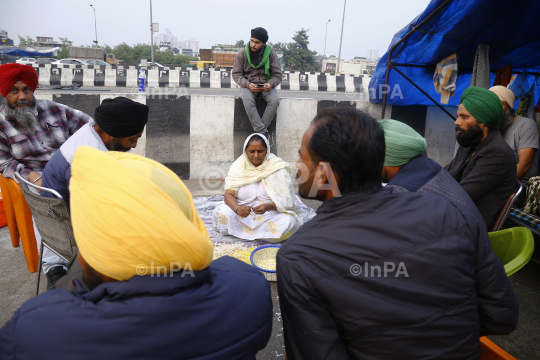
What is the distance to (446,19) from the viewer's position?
4.26 metres

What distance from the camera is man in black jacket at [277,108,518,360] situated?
1140mm

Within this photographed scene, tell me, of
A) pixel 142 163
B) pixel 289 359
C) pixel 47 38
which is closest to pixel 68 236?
pixel 142 163

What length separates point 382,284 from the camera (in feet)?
3.68

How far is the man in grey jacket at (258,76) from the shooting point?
5094 mm

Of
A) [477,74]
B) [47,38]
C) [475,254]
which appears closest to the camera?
[475,254]

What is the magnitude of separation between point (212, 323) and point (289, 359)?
17.6 inches

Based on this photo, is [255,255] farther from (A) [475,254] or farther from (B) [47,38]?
(B) [47,38]

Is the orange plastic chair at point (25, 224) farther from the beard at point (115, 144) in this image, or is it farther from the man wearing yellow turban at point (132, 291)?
the man wearing yellow turban at point (132, 291)

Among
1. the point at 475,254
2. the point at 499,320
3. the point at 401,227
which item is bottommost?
the point at 499,320

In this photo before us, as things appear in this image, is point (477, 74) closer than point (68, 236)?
No

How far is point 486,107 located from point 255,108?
3029 millimetres

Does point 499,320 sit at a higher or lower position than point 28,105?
lower

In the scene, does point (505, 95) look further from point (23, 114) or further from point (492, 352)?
point (23, 114)

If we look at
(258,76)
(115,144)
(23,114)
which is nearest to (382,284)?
(115,144)
